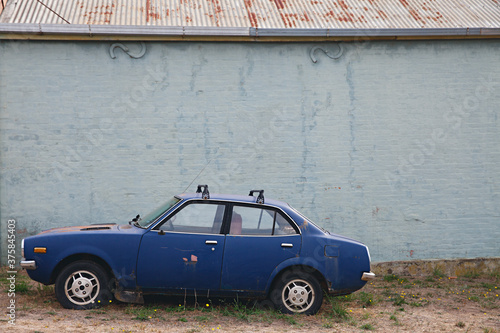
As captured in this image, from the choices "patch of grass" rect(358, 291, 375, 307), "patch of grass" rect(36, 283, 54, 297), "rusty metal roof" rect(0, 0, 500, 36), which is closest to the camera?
"patch of grass" rect(36, 283, 54, 297)

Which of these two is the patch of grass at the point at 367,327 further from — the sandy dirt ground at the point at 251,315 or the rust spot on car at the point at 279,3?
the rust spot on car at the point at 279,3

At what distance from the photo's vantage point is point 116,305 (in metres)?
6.52

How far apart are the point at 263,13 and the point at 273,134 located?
2.45 metres

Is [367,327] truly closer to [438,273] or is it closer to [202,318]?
[202,318]

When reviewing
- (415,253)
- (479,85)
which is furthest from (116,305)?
(479,85)

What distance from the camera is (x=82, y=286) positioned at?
20.4 ft

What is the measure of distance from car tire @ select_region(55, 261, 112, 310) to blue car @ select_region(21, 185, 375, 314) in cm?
1

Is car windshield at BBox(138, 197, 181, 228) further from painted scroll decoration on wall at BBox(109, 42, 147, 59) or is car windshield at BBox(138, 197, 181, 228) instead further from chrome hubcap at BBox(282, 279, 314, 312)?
painted scroll decoration on wall at BBox(109, 42, 147, 59)

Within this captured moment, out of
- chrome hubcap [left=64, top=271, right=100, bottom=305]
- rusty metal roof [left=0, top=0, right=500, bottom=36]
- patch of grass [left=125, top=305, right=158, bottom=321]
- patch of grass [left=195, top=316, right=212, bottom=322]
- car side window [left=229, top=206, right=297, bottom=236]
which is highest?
rusty metal roof [left=0, top=0, right=500, bottom=36]

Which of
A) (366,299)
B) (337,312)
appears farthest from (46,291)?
(366,299)

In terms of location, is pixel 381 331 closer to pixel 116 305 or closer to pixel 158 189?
pixel 116 305

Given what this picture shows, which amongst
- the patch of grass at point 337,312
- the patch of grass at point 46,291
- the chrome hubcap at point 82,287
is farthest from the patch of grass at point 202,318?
the patch of grass at point 46,291

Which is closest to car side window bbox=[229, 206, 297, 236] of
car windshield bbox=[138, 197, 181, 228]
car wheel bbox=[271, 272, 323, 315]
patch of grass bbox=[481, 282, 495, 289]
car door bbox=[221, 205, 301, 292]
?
car door bbox=[221, 205, 301, 292]

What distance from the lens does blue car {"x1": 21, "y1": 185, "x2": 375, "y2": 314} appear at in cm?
621
